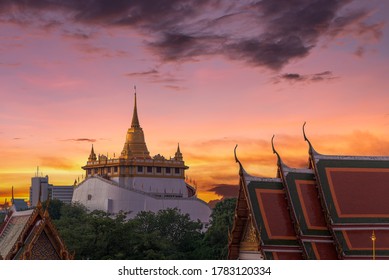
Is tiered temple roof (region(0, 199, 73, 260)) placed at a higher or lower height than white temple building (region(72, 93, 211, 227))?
lower

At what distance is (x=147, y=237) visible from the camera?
163 feet

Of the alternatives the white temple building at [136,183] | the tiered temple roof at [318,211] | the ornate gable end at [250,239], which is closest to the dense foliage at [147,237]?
the ornate gable end at [250,239]

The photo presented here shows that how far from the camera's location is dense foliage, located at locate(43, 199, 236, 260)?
158ft

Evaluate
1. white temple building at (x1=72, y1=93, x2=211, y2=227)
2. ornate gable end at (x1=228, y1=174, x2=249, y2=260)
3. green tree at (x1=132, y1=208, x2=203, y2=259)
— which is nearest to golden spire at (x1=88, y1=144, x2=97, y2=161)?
white temple building at (x1=72, y1=93, x2=211, y2=227)

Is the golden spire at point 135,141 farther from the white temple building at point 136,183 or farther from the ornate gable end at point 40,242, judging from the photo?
the ornate gable end at point 40,242

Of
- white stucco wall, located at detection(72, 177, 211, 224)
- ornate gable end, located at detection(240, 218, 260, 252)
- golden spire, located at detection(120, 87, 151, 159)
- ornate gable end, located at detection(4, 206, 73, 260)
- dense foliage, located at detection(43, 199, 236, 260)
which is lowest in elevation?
ornate gable end, located at detection(4, 206, 73, 260)

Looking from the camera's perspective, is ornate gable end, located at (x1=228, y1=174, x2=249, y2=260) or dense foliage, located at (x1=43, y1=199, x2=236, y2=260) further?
dense foliage, located at (x1=43, y1=199, x2=236, y2=260)

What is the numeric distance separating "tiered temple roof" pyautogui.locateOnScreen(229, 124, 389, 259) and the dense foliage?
36.8 ft

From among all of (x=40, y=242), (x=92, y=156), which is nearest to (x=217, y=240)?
(x=40, y=242)

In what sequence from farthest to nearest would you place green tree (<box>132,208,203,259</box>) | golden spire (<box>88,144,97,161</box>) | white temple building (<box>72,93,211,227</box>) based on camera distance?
golden spire (<box>88,144,97,161</box>)
white temple building (<box>72,93,211,227</box>)
green tree (<box>132,208,203,259</box>)

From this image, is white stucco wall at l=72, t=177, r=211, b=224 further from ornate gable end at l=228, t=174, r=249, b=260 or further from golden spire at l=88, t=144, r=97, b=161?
ornate gable end at l=228, t=174, r=249, b=260
